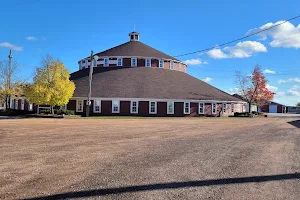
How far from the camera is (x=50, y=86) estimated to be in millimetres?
35719

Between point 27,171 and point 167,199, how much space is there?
4106mm

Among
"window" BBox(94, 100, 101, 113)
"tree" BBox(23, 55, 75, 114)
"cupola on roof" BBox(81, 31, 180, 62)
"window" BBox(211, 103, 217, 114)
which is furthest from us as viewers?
"cupola on roof" BBox(81, 31, 180, 62)

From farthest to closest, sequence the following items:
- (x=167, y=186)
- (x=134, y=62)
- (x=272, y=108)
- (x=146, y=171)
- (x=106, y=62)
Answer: (x=272, y=108)
(x=106, y=62)
(x=134, y=62)
(x=146, y=171)
(x=167, y=186)

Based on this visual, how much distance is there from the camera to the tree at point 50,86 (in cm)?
3450

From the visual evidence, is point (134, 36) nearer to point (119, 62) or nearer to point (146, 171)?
point (119, 62)

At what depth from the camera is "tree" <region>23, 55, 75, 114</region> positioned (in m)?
34.5

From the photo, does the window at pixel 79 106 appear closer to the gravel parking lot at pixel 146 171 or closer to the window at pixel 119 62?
the window at pixel 119 62

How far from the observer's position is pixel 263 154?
11102mm

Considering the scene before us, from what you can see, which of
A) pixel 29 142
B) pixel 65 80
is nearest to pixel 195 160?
pixel 29 142

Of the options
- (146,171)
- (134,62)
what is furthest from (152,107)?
(146,171)

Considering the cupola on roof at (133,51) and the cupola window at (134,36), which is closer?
the cupola on roof at (133,51)

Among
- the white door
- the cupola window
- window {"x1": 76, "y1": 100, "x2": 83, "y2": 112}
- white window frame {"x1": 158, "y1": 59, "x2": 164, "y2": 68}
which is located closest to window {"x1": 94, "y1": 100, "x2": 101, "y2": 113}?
window {"x1": 76, "y1": 100, "x2": 83, "y2": 112}

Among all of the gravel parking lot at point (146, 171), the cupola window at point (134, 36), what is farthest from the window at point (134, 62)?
the gravel parking lot at point (146, 171)

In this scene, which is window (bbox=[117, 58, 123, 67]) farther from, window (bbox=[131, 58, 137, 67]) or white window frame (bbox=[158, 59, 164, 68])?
white window frame (bbox=[158, 59, 164, 68])
